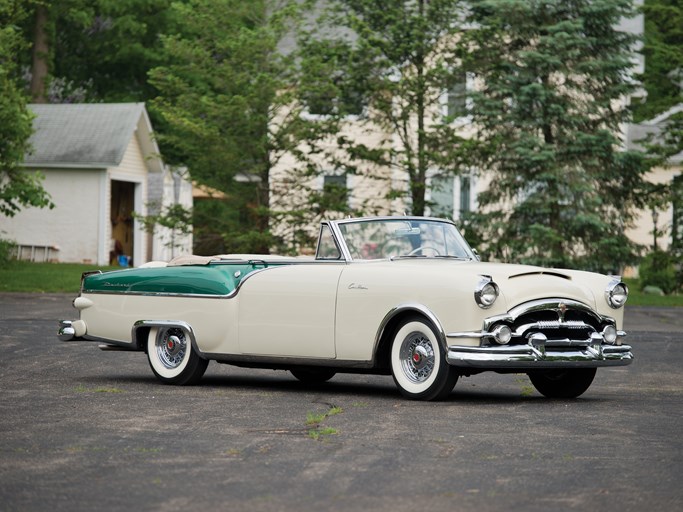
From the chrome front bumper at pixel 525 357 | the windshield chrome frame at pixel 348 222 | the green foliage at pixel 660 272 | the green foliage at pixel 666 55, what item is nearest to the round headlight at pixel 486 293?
the chrome front bumper at pixel 525 357

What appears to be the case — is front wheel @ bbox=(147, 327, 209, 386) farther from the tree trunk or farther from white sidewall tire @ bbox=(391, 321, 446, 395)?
the tree trunk

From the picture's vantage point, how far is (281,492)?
6.81 meters

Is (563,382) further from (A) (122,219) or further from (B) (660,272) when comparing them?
(A) (122,219)

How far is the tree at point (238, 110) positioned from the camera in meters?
32.4

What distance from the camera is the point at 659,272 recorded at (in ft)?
123

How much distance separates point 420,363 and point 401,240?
160 cm

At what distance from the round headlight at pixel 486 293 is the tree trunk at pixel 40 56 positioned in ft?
144

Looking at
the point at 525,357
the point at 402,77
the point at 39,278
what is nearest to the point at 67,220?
the point at 39,278

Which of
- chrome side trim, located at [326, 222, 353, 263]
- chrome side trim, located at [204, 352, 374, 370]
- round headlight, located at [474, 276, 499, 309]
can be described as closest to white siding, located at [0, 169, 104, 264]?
chrome side trim, located at [204, 352, 374, 370]

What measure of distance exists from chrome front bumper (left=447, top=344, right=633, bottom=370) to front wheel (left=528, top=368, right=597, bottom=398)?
0.54 m

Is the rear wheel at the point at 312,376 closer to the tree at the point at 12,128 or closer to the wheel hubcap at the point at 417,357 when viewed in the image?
the wheel hubcap at the point at 417,357

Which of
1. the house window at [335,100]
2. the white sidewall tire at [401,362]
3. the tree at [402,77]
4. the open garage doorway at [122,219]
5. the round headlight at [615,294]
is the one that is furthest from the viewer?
the open garage doorway at [122,219]

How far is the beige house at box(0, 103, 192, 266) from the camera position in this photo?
148 feet

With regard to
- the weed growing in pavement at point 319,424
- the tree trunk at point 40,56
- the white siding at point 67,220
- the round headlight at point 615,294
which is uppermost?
the tree trunk at point 40,56
